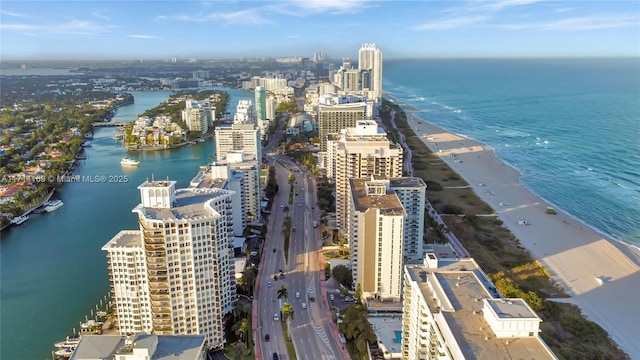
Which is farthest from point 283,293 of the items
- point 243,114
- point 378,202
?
point 243,114

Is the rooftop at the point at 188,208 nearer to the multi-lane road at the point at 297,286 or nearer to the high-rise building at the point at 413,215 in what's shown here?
the multi-lane road at the point at 297,286

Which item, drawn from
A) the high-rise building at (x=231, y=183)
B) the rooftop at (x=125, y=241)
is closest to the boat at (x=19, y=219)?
the high-rise building at (x=231, y=183)

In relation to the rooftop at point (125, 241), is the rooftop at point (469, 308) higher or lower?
lower

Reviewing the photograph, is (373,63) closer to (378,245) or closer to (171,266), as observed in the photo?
(378,245)

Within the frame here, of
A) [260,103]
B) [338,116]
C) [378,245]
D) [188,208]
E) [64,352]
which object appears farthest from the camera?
[260,103]

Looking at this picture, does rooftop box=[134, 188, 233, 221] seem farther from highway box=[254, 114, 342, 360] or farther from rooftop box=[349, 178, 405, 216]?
rooftop box=[349, 178, 405, 216]
